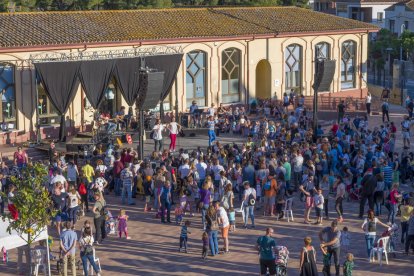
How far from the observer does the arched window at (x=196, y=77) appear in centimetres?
4281

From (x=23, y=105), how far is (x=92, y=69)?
3080 millimetres

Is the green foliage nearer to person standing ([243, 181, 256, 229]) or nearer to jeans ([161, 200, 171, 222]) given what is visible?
jeans ([161, 200, 171, 222])

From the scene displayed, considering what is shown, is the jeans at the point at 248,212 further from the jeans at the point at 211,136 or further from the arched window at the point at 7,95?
the arched window at the point at 7,95

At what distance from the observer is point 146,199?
91.5 ft

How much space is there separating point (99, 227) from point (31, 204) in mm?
3993

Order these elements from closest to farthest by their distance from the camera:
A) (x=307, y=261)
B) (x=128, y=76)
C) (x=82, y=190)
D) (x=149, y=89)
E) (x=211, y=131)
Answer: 1. (x=307, y=261)
2. (x=82, y=190)
3. (x=149, y=89)
4. (x=211, y=131)
5. (x=128, y=76)

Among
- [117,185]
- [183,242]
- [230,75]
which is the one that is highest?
[230,75]

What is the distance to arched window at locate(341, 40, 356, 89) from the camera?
4912 cm

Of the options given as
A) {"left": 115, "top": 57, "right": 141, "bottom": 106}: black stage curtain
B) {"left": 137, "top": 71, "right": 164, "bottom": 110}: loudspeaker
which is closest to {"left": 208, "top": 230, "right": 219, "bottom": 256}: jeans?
{"left": 137, "top": 71, "right": 164, "bottom": 110}: loudspeaker

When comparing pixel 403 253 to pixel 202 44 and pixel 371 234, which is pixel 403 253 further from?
pixel 202 44

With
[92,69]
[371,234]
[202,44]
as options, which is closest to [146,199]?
[371,234]

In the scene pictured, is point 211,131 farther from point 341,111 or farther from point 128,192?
point 128,192

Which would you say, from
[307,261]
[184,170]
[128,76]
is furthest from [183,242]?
[128,76]

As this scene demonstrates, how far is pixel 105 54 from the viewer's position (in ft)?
124
